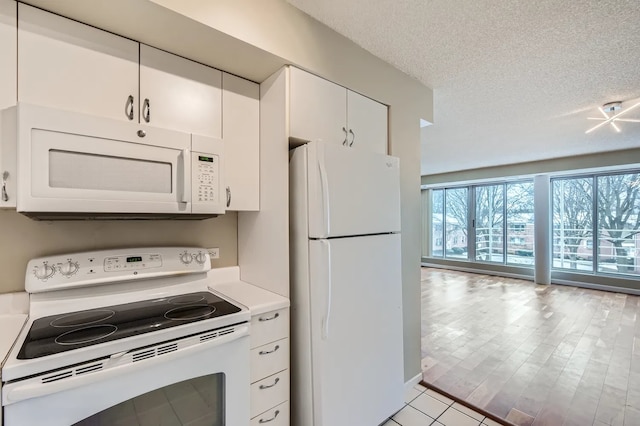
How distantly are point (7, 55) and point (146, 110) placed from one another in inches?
19.3

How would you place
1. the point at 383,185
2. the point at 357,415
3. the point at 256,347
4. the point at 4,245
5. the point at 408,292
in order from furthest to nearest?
1. the point at 408,292
2. the point at 383,185
3. the point at 357,415
4. the point at 256,347
5. the point at 4,245

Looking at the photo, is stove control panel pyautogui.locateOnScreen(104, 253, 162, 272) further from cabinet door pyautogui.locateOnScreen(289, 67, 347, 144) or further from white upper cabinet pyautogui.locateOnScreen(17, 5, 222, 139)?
cabinet door pyautogui.locateOnScreen(289, 67, 347, 144)

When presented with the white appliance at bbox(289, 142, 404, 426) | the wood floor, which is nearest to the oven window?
the white appliance at bbox(289, 142, 404, 426)

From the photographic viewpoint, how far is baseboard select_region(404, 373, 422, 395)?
231 cm

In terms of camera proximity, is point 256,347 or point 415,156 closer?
point 256,347

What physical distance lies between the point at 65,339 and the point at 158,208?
61 cm

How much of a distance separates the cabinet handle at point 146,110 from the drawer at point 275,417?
62.6 inches

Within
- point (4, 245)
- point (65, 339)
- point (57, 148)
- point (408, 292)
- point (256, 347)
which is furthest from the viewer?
point (408, 292)

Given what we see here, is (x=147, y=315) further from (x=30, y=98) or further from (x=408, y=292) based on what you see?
(x=408, y=292)

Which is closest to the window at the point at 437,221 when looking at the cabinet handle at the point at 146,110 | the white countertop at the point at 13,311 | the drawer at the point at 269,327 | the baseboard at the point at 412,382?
the baseboard at the point at 412,382

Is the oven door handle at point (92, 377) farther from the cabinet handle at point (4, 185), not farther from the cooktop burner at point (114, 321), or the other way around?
the cabinet handle at point (4, 185)

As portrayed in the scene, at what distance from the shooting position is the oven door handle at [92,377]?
2.93 ft

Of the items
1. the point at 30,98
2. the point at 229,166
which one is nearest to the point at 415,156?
the point at 229,166

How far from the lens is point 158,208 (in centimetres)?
142
